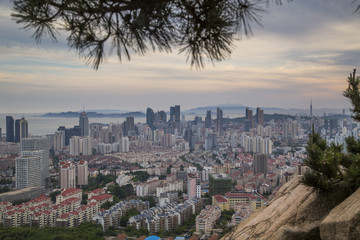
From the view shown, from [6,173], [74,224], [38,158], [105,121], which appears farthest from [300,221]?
[105,121]

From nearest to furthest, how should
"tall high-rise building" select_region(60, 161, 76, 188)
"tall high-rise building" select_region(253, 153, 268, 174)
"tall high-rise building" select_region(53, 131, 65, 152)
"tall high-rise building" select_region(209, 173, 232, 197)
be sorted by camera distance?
"tall high-rise building" select_region(209, 173, 232, 197), "tall high-rise building" select_region(60, 161, 76, 188), "tall high-rise building" select_region(253, 153, 268, 174), "tall high-rise building" select_region(53, 131, 65, 152)

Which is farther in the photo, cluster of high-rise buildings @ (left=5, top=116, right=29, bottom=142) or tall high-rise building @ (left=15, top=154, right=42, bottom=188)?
cluster of high-rise buildings @ (left=5, top=116, right=29, bottom=142)

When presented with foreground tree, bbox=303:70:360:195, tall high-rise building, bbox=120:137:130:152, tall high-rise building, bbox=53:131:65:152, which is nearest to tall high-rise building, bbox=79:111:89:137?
tall high-rise building, bbox=53:131:65:152

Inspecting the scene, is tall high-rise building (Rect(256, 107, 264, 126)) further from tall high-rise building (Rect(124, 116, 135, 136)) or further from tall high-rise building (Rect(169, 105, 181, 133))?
tall high-rise building (Rect(124, 116, 135, 136))

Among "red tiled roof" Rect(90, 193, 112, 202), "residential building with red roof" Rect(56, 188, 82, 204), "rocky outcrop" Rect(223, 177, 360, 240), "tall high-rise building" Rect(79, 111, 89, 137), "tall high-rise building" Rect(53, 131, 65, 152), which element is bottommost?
"red tiled roof" Rect(90, 193, 112, 202)

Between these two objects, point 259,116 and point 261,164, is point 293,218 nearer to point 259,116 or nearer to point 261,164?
point 261,164

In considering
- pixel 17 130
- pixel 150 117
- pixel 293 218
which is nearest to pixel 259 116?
pixel 150 117

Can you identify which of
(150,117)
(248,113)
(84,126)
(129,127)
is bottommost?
(129,127)
